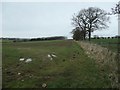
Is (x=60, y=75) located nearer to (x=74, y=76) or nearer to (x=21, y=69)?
(x=74, y=76)

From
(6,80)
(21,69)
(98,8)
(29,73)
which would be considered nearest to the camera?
(6,80)

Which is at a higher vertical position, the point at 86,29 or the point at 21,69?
the point at 86,29

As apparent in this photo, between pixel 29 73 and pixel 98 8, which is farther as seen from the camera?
pixel 98 8

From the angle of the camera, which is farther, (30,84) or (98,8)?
(98,8)

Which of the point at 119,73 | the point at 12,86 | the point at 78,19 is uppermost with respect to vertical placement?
the point at 78,19

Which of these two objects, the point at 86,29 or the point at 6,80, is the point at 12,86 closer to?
the point at 6,80

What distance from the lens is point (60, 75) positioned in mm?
11641

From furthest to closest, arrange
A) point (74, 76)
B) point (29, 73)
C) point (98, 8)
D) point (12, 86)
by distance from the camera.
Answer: point (98, 8), point (29, 73), point (74, 76), point (12, 86)

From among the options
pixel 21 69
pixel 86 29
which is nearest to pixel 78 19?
pixel 86 29

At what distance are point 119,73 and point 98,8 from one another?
183ft

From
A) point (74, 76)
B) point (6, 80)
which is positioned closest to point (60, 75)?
point (74, 76)

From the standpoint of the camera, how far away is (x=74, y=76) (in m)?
11.4

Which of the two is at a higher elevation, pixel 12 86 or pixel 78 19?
pixel 78 19

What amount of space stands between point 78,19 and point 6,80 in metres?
58.2
